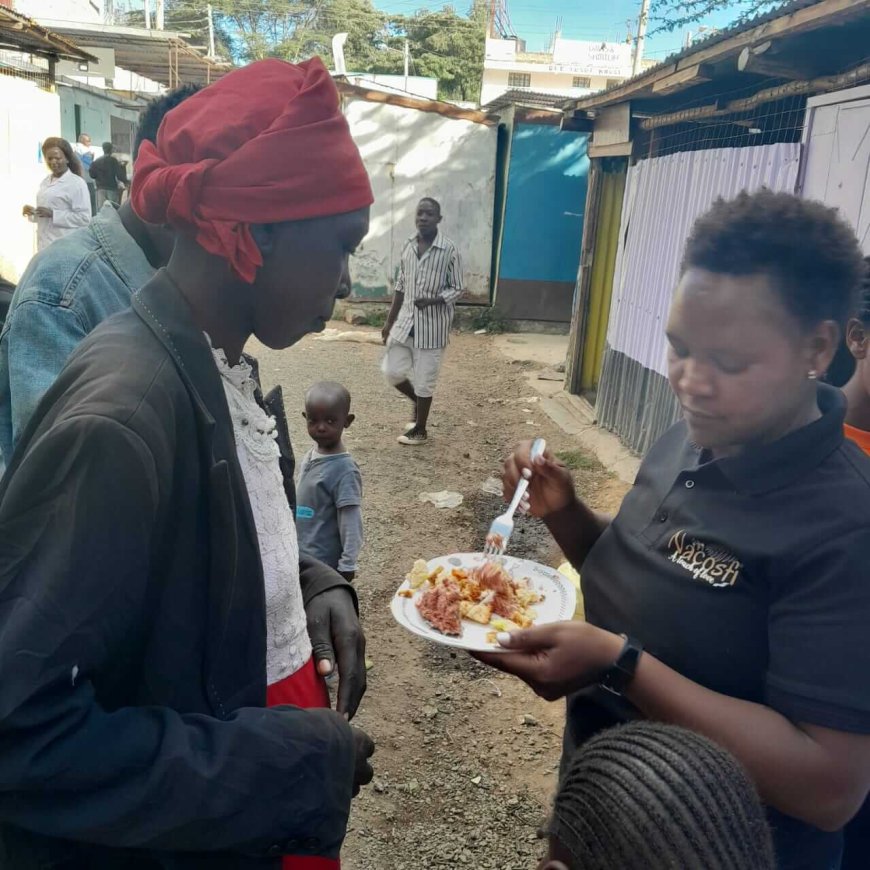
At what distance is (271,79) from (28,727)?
3.37 ft

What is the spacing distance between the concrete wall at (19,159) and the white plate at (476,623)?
10543mm

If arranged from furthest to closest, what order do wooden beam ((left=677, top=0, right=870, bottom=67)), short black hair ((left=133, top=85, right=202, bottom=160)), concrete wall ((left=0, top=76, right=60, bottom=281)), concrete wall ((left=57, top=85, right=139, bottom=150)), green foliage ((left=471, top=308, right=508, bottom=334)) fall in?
concrete wall ((left=57, top=85, right=139, bottom=150)), green foliage ((left=471, top=308, right=508, bottom=334)), concrete wall ((left=0, top=76, right=60, bottom=281)), wooden beam ((left=677, top=0, right=870, bottom=67)), short black hair ((left=133, top=85, right=202, bottom=160))

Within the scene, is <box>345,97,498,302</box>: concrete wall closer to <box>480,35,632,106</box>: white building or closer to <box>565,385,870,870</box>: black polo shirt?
<box>565,385,870,870</box>: black polo shirt

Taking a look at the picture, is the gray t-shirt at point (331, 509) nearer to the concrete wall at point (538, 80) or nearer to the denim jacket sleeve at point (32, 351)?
the denim jacket sleeve at point (32, 351)

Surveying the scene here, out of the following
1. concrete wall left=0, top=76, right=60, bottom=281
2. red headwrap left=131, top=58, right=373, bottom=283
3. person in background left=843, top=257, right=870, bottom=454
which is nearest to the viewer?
red headwrap left=131, top=58, right=373, bottom=283

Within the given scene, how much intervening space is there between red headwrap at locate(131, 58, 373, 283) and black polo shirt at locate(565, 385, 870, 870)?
2.84ft

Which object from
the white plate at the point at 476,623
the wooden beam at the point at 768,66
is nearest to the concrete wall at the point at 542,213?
the wooden beam at the point at 768,66

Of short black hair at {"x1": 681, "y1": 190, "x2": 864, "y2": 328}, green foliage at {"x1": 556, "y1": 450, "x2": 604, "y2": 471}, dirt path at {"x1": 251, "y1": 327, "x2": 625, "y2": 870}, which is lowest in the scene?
dirt path at {"x1": 251, "y1": 327, "x2": 625, "y2": 870}

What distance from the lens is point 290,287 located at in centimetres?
133

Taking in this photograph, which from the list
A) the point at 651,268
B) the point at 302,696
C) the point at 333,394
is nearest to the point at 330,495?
the point at 333,394

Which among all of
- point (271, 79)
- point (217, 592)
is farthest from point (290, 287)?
point (217, 592)

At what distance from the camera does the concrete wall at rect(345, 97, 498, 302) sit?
12664mm

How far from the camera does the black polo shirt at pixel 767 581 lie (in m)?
1.24

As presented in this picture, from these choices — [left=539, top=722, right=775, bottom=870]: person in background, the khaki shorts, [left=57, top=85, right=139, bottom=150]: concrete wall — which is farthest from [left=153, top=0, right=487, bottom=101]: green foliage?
[left=539, top=722, right=775, bottom=870]: person in background
